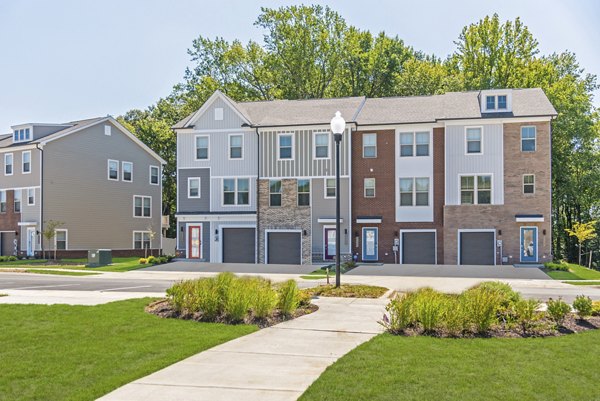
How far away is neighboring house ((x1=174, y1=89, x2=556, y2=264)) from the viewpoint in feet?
115

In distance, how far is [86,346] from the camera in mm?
10172

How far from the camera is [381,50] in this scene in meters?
58.4

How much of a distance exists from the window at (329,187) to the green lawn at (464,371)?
26.6 meters

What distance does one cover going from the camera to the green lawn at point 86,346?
8.10 meters

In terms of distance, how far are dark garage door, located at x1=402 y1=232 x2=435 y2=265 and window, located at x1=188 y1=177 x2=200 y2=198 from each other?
13.8 meters

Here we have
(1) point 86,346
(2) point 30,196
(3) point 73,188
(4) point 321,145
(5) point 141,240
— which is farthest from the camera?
(5) point 141,240

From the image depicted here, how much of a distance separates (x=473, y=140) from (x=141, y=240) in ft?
97.8

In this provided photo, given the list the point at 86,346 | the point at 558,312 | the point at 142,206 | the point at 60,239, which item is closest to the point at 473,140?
the point at 558,312

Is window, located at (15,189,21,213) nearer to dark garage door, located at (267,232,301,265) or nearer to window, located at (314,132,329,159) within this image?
dark garage door, located at (267,232,301,265)

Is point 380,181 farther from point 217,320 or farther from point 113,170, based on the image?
point 217,320

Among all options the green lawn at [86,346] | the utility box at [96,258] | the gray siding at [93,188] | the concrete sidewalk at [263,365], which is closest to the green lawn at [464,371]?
the concrete sidewalk at [263,365]

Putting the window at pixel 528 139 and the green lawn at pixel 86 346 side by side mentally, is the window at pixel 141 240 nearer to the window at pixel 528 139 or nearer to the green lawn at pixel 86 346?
the window at pixel 528 139

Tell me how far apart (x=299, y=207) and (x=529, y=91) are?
54.5 ft

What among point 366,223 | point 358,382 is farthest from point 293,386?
point 366,223
